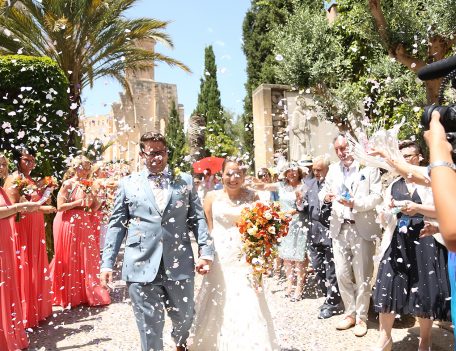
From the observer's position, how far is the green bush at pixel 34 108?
7.79m

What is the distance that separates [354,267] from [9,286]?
393 cm

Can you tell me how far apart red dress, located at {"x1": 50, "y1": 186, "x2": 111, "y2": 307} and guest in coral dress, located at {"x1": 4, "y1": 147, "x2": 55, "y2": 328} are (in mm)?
458

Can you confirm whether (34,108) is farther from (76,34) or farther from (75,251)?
(76,34)

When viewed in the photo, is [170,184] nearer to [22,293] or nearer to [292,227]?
[22,293]

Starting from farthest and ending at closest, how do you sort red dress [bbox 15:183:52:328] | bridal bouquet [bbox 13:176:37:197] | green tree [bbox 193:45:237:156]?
green tree [bbox 193:45:237:156], red dress [bbox 15:183:52:328], bridal bouquet [bbox 13:176:37:197]

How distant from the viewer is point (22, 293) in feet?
19.3

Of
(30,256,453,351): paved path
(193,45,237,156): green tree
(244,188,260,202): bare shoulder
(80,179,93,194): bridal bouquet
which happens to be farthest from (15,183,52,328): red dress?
(193,45,237,156): green tree

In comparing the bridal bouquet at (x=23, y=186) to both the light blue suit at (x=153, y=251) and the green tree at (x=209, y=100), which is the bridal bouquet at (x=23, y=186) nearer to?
the light blue suit at (x=153, y=251)

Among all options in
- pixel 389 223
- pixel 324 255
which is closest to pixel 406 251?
pixel 389 223

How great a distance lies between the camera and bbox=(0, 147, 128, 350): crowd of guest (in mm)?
5156

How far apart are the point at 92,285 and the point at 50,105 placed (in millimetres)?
3161

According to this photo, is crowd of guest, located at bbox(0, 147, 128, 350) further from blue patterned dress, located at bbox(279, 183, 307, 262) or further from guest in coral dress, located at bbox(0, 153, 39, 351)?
blue patterned dress, located at bbox(279, 183, 307, 262)

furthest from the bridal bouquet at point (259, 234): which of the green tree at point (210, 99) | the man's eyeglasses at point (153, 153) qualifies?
the green tree at point (210, 99)

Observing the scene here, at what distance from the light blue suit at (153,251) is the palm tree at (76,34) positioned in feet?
24.8
